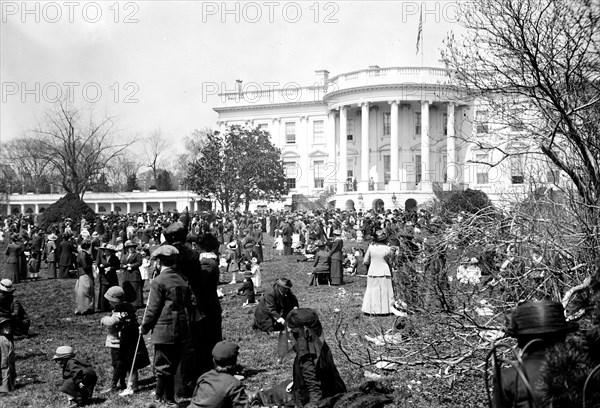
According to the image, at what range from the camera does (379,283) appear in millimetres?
12125

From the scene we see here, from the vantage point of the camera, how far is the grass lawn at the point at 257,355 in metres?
7.16

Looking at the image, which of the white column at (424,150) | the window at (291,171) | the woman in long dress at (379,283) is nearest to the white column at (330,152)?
the window at (291,171)

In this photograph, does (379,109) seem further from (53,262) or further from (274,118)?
(53,262)

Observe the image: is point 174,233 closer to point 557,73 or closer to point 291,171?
point 557,73

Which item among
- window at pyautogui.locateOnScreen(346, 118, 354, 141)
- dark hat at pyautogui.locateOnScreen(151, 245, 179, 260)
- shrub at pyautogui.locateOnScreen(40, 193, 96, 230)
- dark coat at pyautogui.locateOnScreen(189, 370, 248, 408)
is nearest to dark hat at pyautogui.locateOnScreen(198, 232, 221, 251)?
dark hat at pyautogui.locateOnScreen(151, 245, 179, 260)

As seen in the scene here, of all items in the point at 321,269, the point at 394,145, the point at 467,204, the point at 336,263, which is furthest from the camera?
the point at 394,145

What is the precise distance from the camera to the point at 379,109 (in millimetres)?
54656

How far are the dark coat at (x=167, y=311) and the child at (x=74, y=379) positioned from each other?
1.25m

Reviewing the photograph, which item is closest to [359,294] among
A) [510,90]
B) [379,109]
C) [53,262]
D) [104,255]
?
[104,255]

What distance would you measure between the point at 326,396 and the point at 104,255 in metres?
8.95

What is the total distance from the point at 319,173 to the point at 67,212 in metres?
30.2

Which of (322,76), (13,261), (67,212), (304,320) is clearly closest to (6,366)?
(304,320)

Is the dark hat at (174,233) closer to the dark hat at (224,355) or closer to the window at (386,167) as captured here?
the dark hat at (224,355)

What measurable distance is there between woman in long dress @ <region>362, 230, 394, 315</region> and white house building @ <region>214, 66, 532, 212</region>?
32582 millimetres
